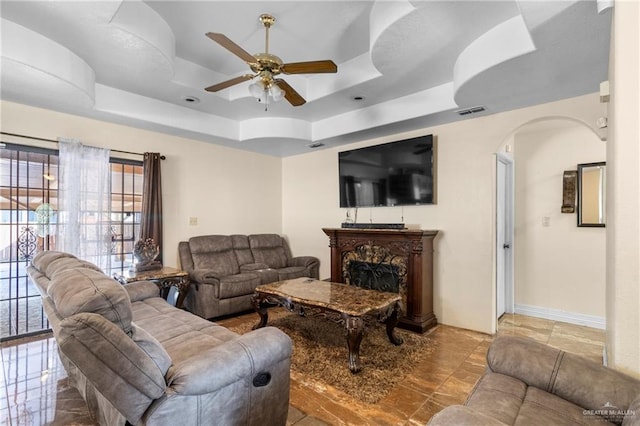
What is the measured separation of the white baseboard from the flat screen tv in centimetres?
207

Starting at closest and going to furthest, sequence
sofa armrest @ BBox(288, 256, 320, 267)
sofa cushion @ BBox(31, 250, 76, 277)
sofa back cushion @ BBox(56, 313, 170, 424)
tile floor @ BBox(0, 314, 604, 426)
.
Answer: sofa back cushion @ BBox(56, 313, 170, 424)
tile floor @ BBox(0, 314, 604, 426)
sofa cushion @ BBox(31, 250, 76, 277)
sofa armrest @ BBox(288, 256, 320, 267)

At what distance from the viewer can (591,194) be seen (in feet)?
12.2

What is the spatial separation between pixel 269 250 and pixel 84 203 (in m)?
2.63

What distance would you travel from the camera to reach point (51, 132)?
3.37 meters

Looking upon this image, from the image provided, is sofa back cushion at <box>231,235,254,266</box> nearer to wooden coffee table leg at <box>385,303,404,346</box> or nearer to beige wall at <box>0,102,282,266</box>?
beige wall at <box>0,102,282,266</box>

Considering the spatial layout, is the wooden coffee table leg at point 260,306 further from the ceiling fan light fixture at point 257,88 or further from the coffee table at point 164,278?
the ceiling fan light fixture at point 257,88

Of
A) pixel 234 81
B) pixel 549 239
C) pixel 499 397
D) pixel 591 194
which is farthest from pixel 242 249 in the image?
pixel 591 194

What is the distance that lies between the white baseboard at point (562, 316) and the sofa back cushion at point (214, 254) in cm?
415

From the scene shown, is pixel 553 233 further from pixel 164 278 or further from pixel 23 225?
pixel 23 225

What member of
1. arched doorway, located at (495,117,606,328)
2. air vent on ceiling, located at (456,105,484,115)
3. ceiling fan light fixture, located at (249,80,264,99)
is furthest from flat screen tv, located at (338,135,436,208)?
ceiling fan light fixture, located at (249,80,264,99)

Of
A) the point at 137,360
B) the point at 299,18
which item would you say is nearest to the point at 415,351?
the point at 137,360

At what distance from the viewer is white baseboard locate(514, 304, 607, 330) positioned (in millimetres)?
3617

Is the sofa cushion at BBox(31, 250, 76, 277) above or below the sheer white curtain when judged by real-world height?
below

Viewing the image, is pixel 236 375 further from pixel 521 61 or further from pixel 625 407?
pixel 521 61
